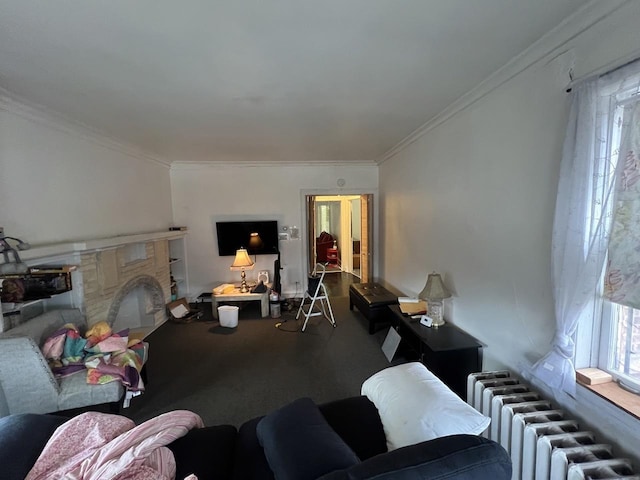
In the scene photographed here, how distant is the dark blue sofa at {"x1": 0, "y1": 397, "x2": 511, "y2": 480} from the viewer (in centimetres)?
85

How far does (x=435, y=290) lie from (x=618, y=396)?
1.48 meters

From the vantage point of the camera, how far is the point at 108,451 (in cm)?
116

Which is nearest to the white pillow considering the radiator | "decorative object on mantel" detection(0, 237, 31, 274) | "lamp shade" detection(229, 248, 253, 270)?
the radiator

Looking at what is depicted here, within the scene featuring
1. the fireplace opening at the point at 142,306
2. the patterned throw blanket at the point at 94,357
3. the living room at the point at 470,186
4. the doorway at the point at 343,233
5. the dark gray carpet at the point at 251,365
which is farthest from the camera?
the doorway at the point at 343,233

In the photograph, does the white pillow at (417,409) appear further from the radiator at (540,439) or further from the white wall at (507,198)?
the white wall at (507,198)

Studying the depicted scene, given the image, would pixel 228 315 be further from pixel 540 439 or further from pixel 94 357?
pixel 540 439

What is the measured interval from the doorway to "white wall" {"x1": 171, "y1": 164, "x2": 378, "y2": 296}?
0.32 m

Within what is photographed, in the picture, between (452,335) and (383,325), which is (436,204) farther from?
(383,325)

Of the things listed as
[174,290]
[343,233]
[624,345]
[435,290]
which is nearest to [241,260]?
[174,290]

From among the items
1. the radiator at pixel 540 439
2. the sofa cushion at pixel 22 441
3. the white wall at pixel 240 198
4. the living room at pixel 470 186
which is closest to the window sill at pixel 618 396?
the living room at pixel 470 186

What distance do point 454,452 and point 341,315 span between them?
150 inches

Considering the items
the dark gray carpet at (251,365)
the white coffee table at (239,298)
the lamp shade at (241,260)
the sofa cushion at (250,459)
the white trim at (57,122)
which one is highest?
the white trim at (57,122)

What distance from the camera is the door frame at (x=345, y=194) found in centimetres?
539

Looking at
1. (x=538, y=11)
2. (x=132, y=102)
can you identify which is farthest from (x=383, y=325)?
(x=132, y=102)
